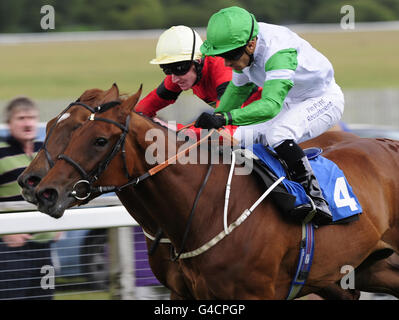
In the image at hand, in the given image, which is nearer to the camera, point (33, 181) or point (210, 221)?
point (33, 181)

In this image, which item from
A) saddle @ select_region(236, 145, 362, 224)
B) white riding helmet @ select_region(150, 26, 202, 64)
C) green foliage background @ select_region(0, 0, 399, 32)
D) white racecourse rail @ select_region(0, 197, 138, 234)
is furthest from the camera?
green foliage background @ select_region(0, 0, 399, 32)

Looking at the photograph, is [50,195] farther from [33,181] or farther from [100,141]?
[100,141]

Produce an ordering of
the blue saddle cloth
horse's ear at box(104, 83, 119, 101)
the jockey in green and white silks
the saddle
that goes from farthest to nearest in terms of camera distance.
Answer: the blue saddle cloth, the saddle, the jockey in green and white silks, horse's ear at box(104, 83, 119, 101)

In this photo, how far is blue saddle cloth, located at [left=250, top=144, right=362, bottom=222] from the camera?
12.4 ft

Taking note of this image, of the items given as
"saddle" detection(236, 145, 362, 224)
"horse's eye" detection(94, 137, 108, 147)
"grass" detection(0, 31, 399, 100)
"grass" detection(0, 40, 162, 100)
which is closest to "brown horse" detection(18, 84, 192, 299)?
"horse's eye" detection(94, 137, 108, 147)

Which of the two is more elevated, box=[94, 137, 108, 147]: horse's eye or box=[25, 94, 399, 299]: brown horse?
box=[94, 137, 108, 147]: horse's eye

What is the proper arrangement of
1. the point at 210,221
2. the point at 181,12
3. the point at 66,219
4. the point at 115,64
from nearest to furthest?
the point at 210,221 < the point at 66,219 < the point at 115,64 < the point at 181,12

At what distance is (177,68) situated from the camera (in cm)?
409

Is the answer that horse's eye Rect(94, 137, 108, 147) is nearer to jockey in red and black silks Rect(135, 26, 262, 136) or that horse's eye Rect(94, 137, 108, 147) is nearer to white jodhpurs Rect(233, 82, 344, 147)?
jockey in red and black silks Rect(135, 26, 262, 136)

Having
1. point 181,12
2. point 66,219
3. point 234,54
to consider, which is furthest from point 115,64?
point 234,54

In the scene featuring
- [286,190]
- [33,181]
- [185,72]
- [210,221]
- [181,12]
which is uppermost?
[181,12]

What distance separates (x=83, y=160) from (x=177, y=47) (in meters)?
1.12

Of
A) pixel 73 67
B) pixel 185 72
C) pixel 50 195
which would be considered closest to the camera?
pixel 50 195
